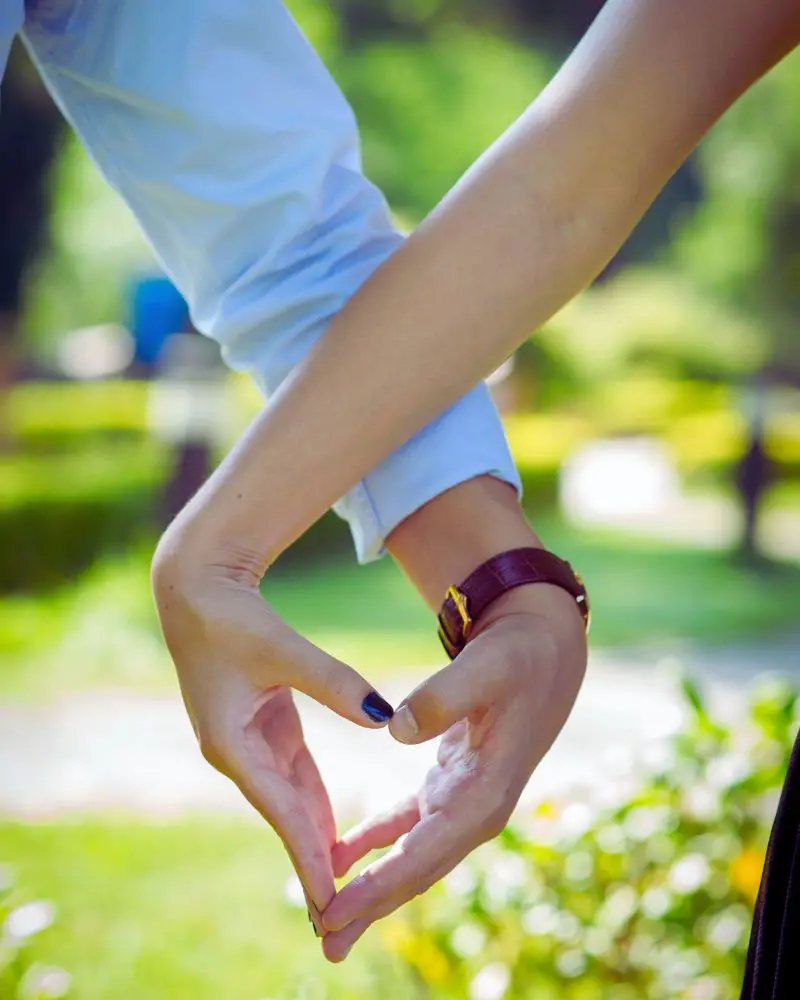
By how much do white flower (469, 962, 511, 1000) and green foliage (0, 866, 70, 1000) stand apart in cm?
59

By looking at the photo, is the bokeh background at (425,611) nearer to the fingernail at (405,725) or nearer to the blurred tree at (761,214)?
the blurred tree at (761,214)

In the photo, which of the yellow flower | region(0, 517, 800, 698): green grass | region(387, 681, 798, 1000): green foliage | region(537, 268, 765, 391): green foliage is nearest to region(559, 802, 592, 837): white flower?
region(387, 681, 798, 1000): green foliage

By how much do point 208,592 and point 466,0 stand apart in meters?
19.5

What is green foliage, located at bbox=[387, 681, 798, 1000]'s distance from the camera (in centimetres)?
178

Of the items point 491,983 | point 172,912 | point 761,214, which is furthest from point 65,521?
point 761,214

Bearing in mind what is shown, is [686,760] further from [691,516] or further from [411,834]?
[691,516]

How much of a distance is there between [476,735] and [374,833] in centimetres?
14

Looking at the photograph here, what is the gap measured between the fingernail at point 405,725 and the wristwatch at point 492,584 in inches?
4.6

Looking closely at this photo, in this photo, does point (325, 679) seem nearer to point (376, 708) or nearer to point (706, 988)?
point (376, 708)

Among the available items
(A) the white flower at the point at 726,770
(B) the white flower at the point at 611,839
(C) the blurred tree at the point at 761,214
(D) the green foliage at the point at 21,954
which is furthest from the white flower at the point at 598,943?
(C) the blurred tree at the point at 761,214

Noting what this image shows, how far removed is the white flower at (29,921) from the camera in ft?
5.72

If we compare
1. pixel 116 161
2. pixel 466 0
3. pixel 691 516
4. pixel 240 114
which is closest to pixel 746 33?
pixel 240 114

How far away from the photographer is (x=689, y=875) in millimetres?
1758

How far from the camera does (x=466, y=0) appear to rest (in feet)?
61.8
